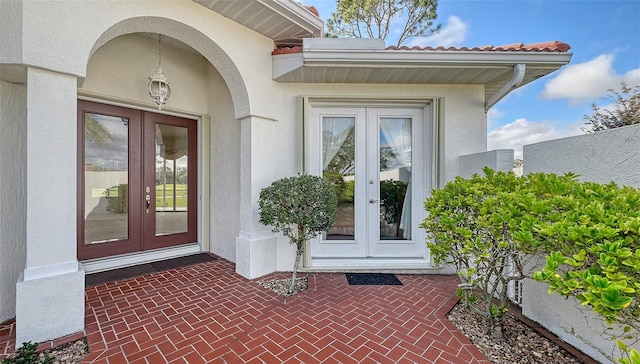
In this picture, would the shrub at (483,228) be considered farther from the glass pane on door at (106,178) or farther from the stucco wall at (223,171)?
the glass pane on door at (106,178)

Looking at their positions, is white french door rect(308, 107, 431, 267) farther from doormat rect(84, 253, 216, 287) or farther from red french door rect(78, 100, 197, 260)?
red french door rect(78, 100, 197, 260)

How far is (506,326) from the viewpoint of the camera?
328 centimetres

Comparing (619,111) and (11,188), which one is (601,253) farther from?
(619,111)

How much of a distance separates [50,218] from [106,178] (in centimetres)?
256

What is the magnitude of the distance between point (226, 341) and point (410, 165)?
426cm

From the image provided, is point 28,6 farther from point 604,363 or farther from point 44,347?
point 604,363

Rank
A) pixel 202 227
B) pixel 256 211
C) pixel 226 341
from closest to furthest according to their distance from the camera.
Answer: pixel 226 341, pixel 256 211, pixel 202 227

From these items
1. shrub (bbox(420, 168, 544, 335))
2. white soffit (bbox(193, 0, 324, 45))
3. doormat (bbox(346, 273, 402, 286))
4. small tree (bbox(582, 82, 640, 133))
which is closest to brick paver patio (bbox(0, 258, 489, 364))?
doormat (bbox(346, 273, 402, 286))

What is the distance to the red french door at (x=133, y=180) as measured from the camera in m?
4.87

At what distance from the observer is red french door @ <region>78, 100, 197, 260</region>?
16.0ft

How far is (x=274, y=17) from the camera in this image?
4.23 meters

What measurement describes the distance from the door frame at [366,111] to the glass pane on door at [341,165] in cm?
23

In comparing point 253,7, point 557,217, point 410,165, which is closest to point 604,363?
point 557,217

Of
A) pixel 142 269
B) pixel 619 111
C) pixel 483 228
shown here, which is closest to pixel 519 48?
pixel 619 111
